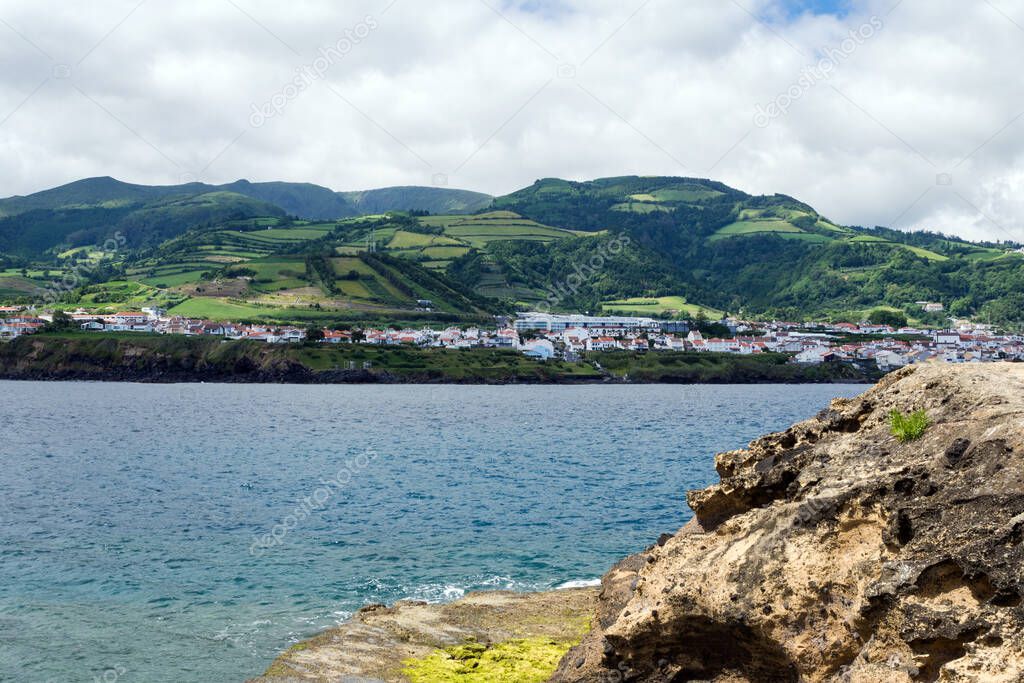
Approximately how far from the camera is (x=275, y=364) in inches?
6378

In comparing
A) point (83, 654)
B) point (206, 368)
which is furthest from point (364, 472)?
point (206, 368)

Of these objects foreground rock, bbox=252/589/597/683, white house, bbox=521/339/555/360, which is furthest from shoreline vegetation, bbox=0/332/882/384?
foreground rock, bbox=252/589/597/683

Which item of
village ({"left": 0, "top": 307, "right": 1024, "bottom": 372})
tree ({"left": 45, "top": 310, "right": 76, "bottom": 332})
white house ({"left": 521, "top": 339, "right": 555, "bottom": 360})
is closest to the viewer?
tree ({"left": 45, "top": 310, "right": 76, "bottom": 332})

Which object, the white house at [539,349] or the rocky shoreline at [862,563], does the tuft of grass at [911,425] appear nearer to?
the rocky shoreline at [862,563]

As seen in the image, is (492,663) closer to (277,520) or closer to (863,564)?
(863,564)

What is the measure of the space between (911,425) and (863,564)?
262 centimetres

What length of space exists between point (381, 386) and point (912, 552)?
153406 mm

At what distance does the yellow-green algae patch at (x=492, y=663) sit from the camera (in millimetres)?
16484

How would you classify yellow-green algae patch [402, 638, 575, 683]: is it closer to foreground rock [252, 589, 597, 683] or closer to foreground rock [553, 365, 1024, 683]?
foreground rock [252, 589, 597, 683]

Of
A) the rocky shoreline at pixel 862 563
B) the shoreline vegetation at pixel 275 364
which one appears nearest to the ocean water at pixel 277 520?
the rocky shoreline at pixel 862 563

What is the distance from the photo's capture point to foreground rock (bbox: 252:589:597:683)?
17000 millimetres

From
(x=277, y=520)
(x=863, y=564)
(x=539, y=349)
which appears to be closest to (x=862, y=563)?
(x=863, y=564)

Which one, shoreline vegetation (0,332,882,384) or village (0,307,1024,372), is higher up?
village (0,307,1024,372)

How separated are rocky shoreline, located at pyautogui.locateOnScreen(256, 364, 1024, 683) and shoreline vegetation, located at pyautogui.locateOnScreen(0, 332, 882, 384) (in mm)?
145229
